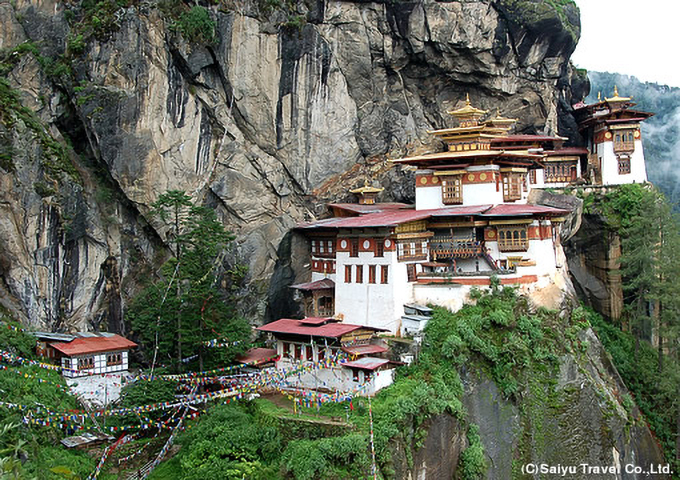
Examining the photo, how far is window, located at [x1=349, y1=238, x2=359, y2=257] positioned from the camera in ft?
A: 104

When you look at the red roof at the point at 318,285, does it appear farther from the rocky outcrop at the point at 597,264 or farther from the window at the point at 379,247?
the rocky outcrop at the point at 597,264

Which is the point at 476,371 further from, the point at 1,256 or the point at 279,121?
the point at 1,256

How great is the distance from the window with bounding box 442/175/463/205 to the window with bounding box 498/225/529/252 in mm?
3043

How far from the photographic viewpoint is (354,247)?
104 ft

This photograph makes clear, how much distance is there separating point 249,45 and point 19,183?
521 inches

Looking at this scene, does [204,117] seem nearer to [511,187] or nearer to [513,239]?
[511,187]

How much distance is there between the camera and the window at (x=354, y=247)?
31.8 metres

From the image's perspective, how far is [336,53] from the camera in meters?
37.8

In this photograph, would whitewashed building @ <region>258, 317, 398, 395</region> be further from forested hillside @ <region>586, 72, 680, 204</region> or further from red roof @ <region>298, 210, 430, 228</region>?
forested hillside @ <region>586, 72, 680, 204</region>

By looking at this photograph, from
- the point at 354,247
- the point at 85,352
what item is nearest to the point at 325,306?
the point at 354,247

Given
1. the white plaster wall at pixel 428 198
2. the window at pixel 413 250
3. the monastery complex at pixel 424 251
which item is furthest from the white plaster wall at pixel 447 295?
the white plaster wall at pixel 428 198

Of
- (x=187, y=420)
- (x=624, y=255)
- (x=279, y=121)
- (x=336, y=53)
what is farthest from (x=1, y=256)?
(x=624, y=255)

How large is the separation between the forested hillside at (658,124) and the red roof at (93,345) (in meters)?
51.9

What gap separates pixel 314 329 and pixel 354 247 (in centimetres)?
485
